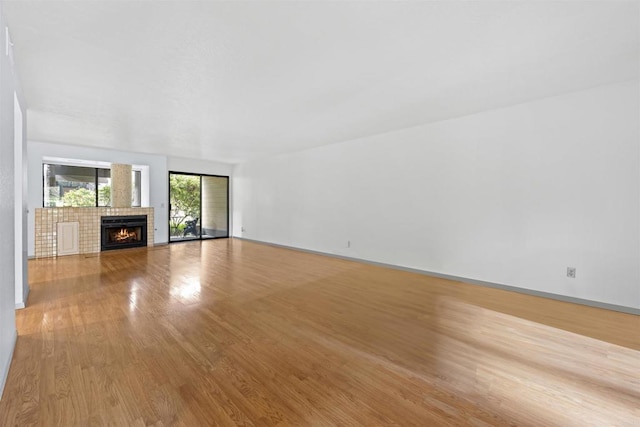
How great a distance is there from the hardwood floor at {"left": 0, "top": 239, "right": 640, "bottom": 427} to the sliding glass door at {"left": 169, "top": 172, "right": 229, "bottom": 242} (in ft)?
15.7

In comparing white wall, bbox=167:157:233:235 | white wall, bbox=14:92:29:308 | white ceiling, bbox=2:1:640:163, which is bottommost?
white wall, bbox=14:92:29:308

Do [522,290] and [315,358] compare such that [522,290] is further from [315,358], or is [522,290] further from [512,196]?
[315,358]

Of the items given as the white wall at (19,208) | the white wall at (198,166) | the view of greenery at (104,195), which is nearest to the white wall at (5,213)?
the white wall at (19,208)

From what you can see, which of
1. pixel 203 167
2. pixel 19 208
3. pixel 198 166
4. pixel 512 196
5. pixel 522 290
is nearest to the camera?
pixel 19 208

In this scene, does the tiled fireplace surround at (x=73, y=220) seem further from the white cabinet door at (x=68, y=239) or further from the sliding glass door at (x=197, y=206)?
the sliding glass door at (x=197, y=206)

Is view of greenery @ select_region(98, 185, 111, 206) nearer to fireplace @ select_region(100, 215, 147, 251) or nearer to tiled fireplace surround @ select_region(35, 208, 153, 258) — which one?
tiled fireplace surround @ select_region(35, 208, 153, 258)

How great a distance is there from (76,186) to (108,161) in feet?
2.99

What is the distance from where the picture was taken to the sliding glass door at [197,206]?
28.3 feet

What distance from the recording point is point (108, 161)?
23.3ft

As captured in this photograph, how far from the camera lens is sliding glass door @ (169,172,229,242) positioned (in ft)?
28.3

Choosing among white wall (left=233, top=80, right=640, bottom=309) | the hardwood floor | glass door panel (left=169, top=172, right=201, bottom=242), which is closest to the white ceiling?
white wall (left=233, top=80, right=640, bottom=309)

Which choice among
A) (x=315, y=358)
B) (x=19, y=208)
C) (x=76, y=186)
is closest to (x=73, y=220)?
(x=76, y=186)

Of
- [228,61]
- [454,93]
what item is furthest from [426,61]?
[228,61]

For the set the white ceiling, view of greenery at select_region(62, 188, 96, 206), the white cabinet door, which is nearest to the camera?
the white ceiling
